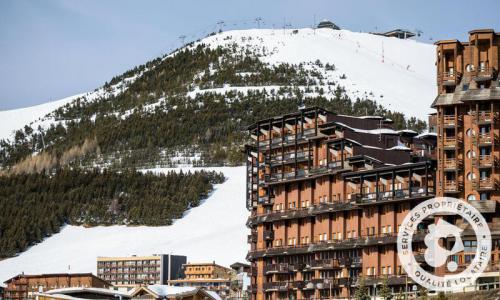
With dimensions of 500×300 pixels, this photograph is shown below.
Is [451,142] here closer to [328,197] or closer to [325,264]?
[328,197]

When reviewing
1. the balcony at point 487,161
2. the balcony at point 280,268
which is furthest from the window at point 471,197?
the balcony at point 280,268

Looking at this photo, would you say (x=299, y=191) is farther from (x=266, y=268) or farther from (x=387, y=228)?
(x=387, y=228)

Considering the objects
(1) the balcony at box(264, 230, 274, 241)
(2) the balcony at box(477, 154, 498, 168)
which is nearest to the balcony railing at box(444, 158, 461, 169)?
(2) the balcony at box(477, 154, 498, 168)

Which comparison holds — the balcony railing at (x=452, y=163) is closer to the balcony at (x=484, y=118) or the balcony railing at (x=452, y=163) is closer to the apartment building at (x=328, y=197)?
the apartment building at (x=328, y=197)

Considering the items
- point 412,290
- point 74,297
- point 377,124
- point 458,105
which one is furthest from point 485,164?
point 74,297

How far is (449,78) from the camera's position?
120 metres

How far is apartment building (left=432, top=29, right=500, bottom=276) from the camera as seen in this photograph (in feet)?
376

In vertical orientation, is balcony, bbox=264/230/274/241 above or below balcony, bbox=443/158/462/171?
below

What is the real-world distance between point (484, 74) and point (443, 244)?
1709cm

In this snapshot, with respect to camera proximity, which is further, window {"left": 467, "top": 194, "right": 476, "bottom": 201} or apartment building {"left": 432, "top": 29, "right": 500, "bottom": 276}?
window {"left": 467, "top": 194, "right": 476, "bottom": 201}

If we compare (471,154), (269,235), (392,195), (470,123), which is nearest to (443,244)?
(471,154)

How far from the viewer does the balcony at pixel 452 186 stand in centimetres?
11512

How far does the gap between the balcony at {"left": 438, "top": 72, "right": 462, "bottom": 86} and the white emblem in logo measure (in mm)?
11561

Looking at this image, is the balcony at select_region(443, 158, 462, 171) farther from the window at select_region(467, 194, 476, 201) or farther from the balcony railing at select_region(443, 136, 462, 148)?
the window at select_region(467, 194, 476, 201)
